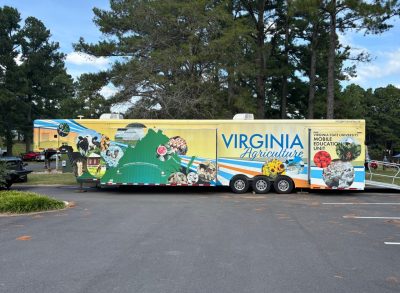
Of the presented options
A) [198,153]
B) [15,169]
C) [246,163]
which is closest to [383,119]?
[246,163]

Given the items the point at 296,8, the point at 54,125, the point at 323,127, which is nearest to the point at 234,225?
the point at 323,127

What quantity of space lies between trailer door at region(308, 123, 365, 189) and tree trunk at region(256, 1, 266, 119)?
48.1ft

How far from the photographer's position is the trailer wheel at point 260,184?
17969 mm

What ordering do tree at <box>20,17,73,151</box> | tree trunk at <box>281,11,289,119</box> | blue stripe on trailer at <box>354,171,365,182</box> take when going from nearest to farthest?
1. blue stripe on trailer at <box>354,171,365,182</box>
2. tree trunk at <box>281,11,289,119</box>
3. tree at <box>20,17,73,151</box>

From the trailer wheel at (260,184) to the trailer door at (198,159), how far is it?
1.59m

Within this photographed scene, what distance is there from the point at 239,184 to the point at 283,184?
5.67 ft

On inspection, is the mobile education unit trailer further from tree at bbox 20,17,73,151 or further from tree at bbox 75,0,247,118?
tree at bbox 20,17,73,151

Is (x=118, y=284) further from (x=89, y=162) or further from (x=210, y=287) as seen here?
(x=89, y=162)

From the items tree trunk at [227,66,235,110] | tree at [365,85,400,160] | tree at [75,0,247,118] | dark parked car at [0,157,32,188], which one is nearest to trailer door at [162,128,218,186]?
dark parked car at [0,157,32,188]

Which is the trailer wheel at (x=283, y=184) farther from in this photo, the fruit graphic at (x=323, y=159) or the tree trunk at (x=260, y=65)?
the tree trunk at (x=260, y=65)

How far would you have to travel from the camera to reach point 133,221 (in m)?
10.8

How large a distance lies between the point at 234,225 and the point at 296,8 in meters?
19.2

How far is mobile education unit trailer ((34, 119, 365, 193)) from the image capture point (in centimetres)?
1780

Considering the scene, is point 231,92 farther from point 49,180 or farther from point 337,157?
point 337,157
